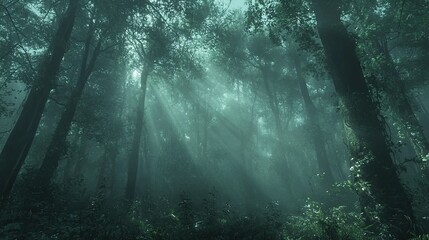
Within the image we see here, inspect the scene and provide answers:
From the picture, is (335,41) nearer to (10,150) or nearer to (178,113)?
(10,150)

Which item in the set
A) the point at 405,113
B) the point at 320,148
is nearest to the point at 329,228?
the point at 405,113

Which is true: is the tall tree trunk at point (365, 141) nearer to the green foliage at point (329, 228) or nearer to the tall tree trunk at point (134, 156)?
the green foliage at point (329, 228)

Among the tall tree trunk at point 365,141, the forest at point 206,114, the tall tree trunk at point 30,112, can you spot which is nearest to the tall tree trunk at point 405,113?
the forest at point 206,114

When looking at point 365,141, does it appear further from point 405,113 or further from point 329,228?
point 405,113

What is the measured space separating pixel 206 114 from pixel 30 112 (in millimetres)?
31245

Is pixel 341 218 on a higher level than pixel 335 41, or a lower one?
lower

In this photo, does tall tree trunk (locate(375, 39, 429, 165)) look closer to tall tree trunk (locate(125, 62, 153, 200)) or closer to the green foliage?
the green foliage

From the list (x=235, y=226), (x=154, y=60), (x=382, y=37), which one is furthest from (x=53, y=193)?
(x=382, y=37)

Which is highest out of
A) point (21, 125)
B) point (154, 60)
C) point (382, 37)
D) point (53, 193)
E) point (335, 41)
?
point (154, 60)

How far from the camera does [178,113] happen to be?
49.8 meters

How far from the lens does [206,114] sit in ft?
136

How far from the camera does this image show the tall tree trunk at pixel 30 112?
9.87 metres

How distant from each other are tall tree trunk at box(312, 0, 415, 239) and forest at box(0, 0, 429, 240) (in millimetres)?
30

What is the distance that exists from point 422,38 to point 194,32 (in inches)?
537
